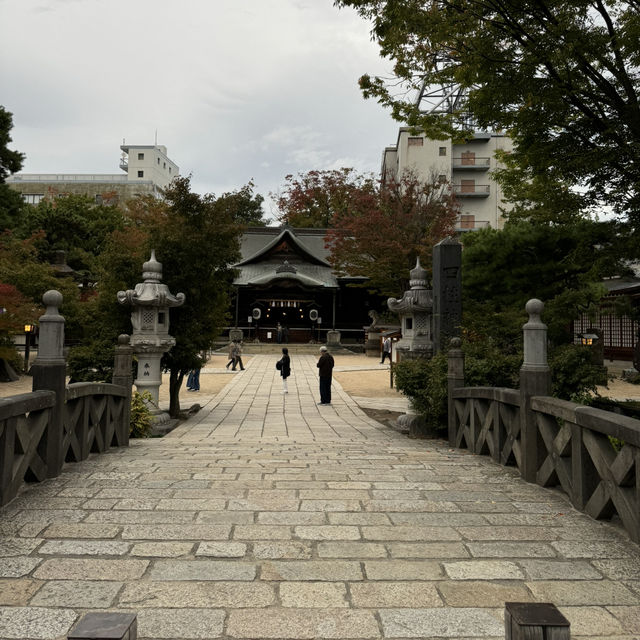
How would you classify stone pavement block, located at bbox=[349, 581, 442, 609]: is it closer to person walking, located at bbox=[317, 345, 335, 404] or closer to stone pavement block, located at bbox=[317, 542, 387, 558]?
stone pavement block, located at bbox=[317, 542, 387, 558]

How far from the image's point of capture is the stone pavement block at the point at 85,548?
2852mm

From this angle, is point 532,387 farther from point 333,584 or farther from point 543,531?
point 333,584

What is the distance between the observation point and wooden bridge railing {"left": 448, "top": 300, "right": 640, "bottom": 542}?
10.5 feet

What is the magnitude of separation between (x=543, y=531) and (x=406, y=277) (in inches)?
933

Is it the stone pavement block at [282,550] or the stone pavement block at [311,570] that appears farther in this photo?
the stone pavement block at [282,550]

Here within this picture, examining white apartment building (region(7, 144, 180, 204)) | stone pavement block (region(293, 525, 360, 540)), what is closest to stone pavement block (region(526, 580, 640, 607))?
stone pavement block (region(293, 525, 360, 540))

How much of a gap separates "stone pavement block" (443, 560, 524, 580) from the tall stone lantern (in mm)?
8898

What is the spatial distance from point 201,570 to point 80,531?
100 centimetres

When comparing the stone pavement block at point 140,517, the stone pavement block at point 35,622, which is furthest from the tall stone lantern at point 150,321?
the stone pavement block at point 35,622

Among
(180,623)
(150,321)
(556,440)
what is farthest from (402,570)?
(150,321)

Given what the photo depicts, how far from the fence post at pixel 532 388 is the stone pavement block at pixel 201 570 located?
285 centimetres

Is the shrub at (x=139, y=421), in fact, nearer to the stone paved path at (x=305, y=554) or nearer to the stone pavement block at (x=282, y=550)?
the stone paved path at (x=305, y=554)

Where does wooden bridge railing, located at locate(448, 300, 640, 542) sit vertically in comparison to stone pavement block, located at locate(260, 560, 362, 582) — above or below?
above

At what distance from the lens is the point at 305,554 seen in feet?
9.42
